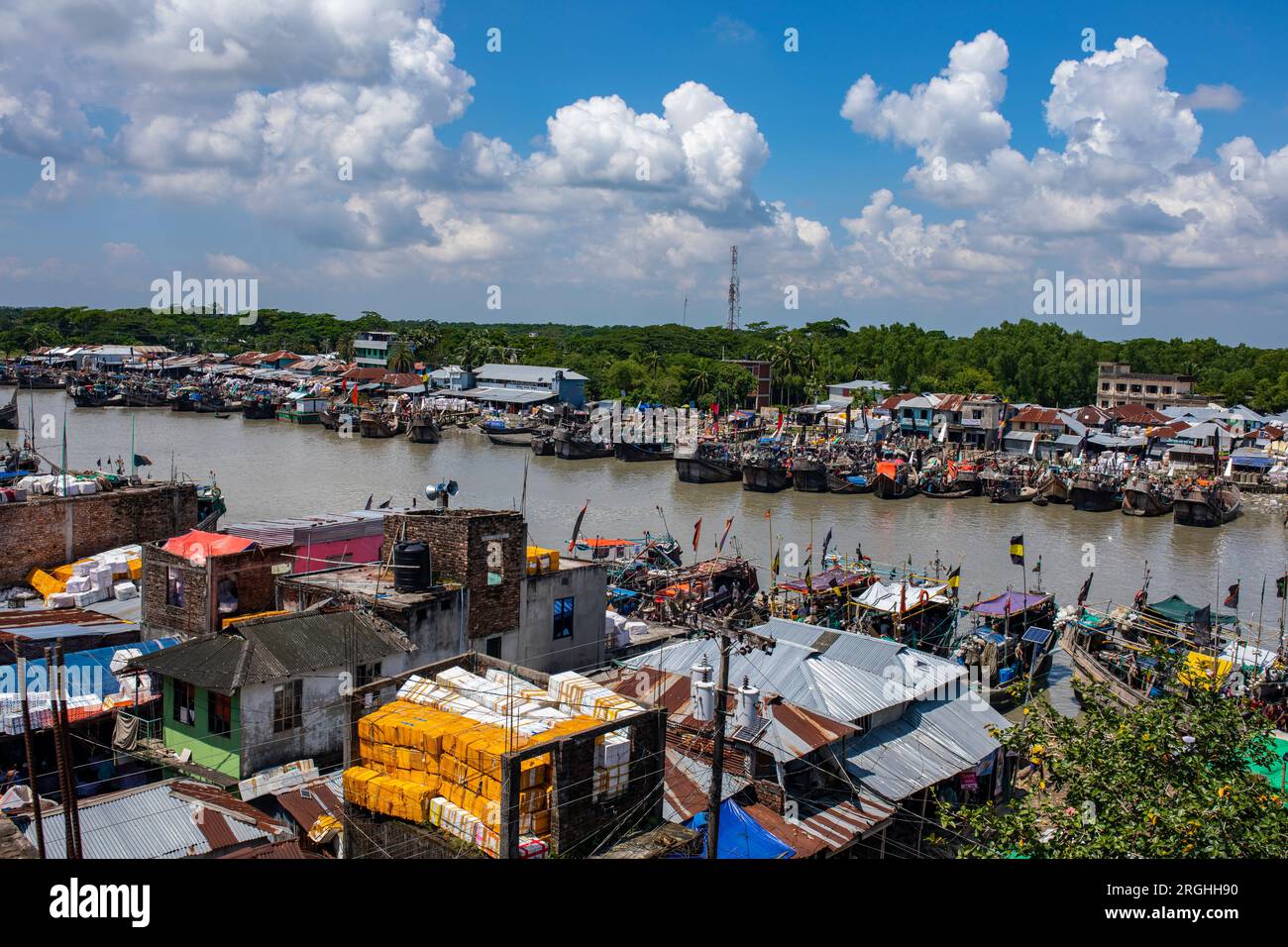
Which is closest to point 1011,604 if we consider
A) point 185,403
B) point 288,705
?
point 288,705

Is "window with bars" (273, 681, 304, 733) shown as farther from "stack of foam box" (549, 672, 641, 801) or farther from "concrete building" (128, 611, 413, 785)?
"stack of foam box" (549, 672, 641, 801)

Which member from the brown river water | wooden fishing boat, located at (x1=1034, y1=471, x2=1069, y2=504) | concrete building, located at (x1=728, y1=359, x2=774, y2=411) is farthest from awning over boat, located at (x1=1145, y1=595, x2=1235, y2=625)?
concrete building, located at (x1=728, y1=359, x2=774, y2=411)

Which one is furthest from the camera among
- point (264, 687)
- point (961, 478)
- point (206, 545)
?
point (961, 478)

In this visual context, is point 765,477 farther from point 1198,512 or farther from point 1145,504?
point 1198,512

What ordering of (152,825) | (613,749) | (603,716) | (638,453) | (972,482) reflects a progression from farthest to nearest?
(638,453) → (972,482) → (152,825) → (603,716) → (613,749)

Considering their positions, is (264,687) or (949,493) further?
(949,493)

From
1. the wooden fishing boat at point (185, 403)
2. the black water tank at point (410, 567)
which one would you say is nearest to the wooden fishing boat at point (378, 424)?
the wooden fishing boat at point (185, 403)
